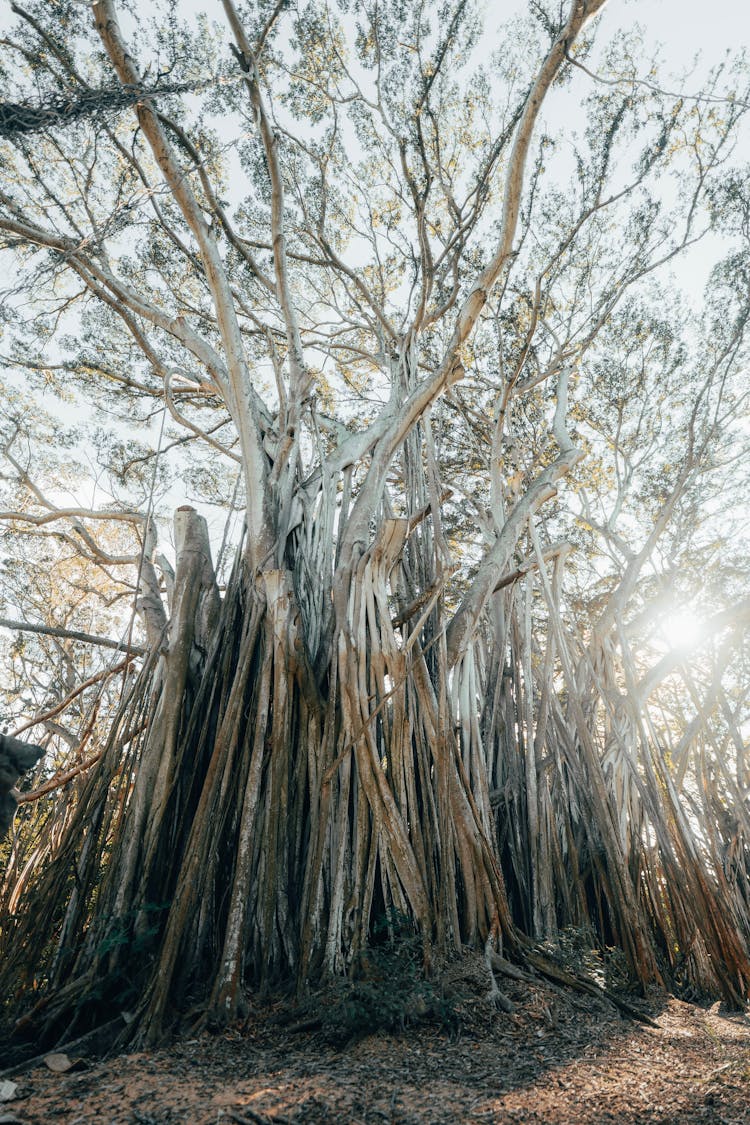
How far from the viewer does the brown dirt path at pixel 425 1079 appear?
1.39 metres

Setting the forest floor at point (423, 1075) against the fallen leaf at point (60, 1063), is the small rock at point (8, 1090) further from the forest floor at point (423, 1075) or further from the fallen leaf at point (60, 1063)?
the fallen leaf at point (60, 1063)

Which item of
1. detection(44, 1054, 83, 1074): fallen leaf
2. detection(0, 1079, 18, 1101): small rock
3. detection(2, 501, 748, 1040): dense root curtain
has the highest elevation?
detection(2, 501, 748, 1040): dense root curtain

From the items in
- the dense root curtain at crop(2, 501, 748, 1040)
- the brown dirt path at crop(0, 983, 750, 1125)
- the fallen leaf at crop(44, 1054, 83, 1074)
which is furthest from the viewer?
the dense root curtain at crop(2, 501, 748, 1040)

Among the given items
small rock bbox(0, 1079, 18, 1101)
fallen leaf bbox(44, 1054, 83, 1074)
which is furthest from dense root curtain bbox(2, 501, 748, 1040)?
small rock bbox(0, 1079, 18, 1101)

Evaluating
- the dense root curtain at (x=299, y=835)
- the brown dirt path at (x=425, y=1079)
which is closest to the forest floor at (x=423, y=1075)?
the brown dirt path at (x=425, y=1079)

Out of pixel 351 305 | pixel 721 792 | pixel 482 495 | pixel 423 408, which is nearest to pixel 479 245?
pixel 351 305

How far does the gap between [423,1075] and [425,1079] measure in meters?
0.03

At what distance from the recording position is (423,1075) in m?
1.65

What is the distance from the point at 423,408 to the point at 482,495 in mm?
4065

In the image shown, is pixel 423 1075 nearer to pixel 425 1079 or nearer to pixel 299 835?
pixel 425 1079

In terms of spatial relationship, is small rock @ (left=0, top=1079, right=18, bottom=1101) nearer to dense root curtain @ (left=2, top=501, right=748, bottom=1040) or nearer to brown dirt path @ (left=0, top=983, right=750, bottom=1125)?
brown dirt path @ (left=0, top=983, right=750, bottom=1125)

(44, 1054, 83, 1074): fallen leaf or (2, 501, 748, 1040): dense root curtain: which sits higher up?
(2, 501, 748, 1040): dense root curtain

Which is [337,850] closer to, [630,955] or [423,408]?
[630,955]

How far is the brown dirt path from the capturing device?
1.39 m
